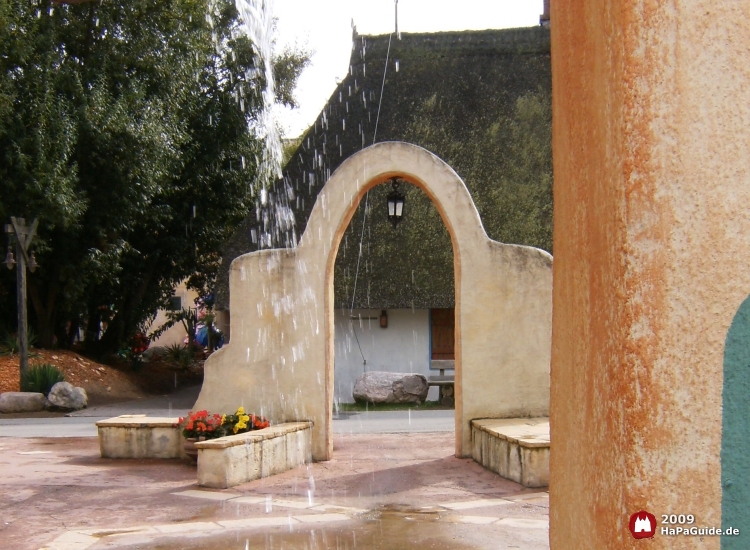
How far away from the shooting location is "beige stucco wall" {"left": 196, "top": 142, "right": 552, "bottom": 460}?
36.1 ft

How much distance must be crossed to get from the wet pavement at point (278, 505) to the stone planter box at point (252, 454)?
17cm

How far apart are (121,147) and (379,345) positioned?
8289mm

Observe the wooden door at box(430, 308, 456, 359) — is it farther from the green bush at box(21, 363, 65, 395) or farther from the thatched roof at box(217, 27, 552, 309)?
the green bush at box(21, 363, 65, 395)

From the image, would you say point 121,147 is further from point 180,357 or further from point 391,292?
point 180,357

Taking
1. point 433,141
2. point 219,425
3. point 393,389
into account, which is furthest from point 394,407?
point 219,425

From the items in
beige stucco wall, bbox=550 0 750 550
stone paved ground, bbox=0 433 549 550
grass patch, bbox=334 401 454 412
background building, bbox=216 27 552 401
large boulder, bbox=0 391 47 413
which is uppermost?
background building, bbox=216 27 552 401

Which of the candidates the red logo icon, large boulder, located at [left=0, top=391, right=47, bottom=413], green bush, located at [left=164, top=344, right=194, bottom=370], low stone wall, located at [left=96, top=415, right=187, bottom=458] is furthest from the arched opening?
the red logo icon

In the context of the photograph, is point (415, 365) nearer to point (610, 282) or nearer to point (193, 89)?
point (193, 89)

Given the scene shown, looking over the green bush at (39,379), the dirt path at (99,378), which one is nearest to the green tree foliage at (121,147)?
the dirt path at (99,378)

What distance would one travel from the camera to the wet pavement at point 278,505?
22.6 feet

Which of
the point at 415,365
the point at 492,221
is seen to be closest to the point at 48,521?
the point at 415,365

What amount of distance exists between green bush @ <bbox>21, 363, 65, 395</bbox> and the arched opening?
22.0 ft

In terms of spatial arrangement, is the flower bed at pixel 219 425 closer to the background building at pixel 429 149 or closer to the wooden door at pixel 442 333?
the background building at pixel 429 149

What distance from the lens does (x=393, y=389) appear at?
1927 centimetres
